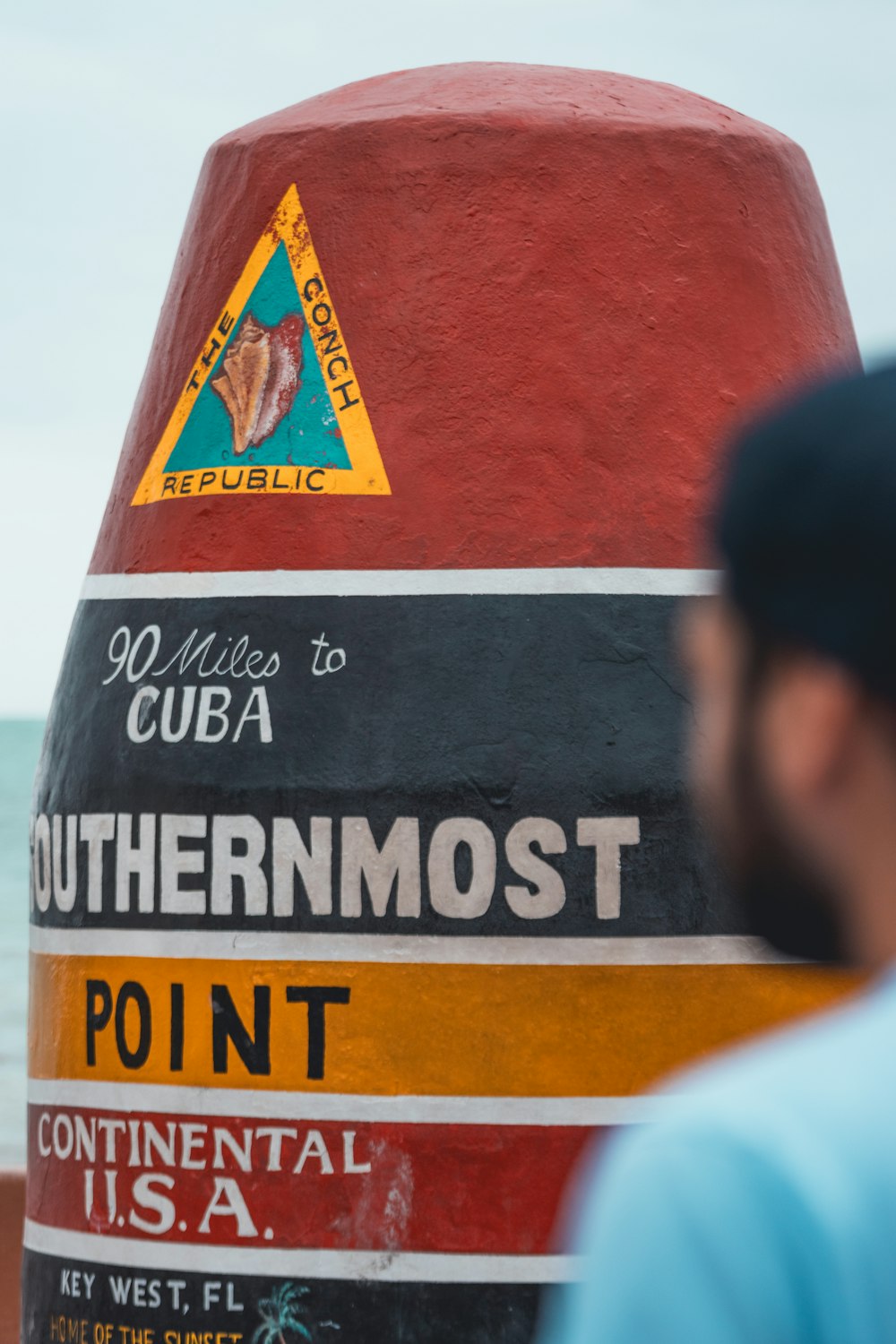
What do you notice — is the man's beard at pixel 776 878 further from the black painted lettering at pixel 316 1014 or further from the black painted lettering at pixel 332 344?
the black painted lettering at pixel 332 344

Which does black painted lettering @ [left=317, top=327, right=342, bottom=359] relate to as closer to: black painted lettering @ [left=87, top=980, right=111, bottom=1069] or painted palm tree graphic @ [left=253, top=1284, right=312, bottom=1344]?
black painted lettering @ [left=87, top=980, right=111, bottom=1069]

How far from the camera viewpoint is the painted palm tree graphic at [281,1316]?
411 centimetres

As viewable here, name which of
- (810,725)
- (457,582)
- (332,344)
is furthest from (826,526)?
(332,344)

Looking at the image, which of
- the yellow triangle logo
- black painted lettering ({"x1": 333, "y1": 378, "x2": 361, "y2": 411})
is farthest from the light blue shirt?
black painted lettering ({"x1": 333, "y1": 378, "x2": 361, "y2": 411})

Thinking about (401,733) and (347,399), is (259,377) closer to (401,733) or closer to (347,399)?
(347,399)

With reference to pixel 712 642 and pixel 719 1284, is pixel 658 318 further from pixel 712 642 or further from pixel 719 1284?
pixel 719 1284

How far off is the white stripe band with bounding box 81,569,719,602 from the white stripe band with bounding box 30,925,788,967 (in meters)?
0.73

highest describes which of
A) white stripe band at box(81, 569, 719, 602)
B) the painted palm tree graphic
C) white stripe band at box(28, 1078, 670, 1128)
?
white stripe band at box(81, 569, 719, 602)

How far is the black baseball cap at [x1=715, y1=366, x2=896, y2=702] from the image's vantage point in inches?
41.7

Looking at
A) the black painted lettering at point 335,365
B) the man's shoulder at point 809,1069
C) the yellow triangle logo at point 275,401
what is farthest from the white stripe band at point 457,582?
the man's shoulder at point 809,1069

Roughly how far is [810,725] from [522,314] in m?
3.43

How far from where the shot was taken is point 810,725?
1089 mm

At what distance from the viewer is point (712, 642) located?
3.89 feet

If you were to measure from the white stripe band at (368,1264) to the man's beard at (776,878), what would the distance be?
9.83 ft
